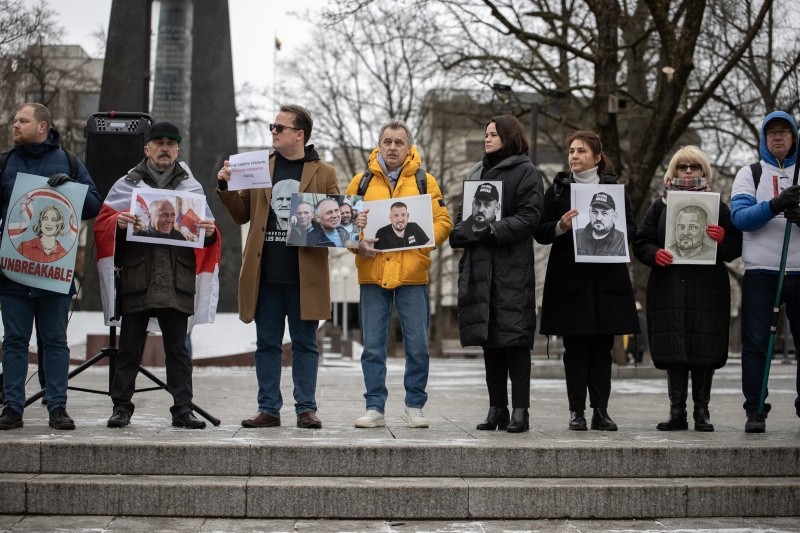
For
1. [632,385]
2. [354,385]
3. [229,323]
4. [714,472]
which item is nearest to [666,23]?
[632,385]

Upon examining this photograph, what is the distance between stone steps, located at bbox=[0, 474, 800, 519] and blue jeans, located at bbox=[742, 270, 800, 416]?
52.0 inches

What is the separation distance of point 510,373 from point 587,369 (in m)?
0.57

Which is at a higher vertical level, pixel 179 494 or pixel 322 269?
pixel 322 269

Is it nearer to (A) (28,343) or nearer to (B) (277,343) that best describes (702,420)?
(B) (277,343)

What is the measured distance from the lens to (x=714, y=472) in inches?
222

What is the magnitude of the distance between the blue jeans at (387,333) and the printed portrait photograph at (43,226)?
6.61ft

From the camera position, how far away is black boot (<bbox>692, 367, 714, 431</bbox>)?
262 inches

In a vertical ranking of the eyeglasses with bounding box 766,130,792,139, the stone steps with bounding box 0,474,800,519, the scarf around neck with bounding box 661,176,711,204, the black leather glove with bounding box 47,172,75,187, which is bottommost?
the stone steps with bounding box 0,474,800,519

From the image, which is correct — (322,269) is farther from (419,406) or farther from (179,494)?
(179,494)

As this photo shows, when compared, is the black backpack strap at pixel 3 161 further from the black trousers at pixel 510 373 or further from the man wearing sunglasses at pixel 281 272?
the black trousers at pixel 510 373

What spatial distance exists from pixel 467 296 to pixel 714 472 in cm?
190

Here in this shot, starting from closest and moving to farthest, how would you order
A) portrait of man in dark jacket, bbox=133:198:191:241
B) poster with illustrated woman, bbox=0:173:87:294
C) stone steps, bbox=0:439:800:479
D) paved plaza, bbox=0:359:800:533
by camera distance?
paved plaza, bbox=0:359:800:533, stone steps, bbox=0:439:800:479, poster with illustrated woman, bbox=0:173:87:294, portrait of man in dark jacket, bbox=133:198:191:241

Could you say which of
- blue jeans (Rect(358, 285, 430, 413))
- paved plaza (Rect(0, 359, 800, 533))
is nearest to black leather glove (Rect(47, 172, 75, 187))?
paved plaza (Rect(0, 359, 800, 533))

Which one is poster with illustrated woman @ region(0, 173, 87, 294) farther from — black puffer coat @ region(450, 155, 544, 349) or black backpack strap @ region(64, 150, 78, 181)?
black puffer coat @ region(450, 155, 544, 349)
